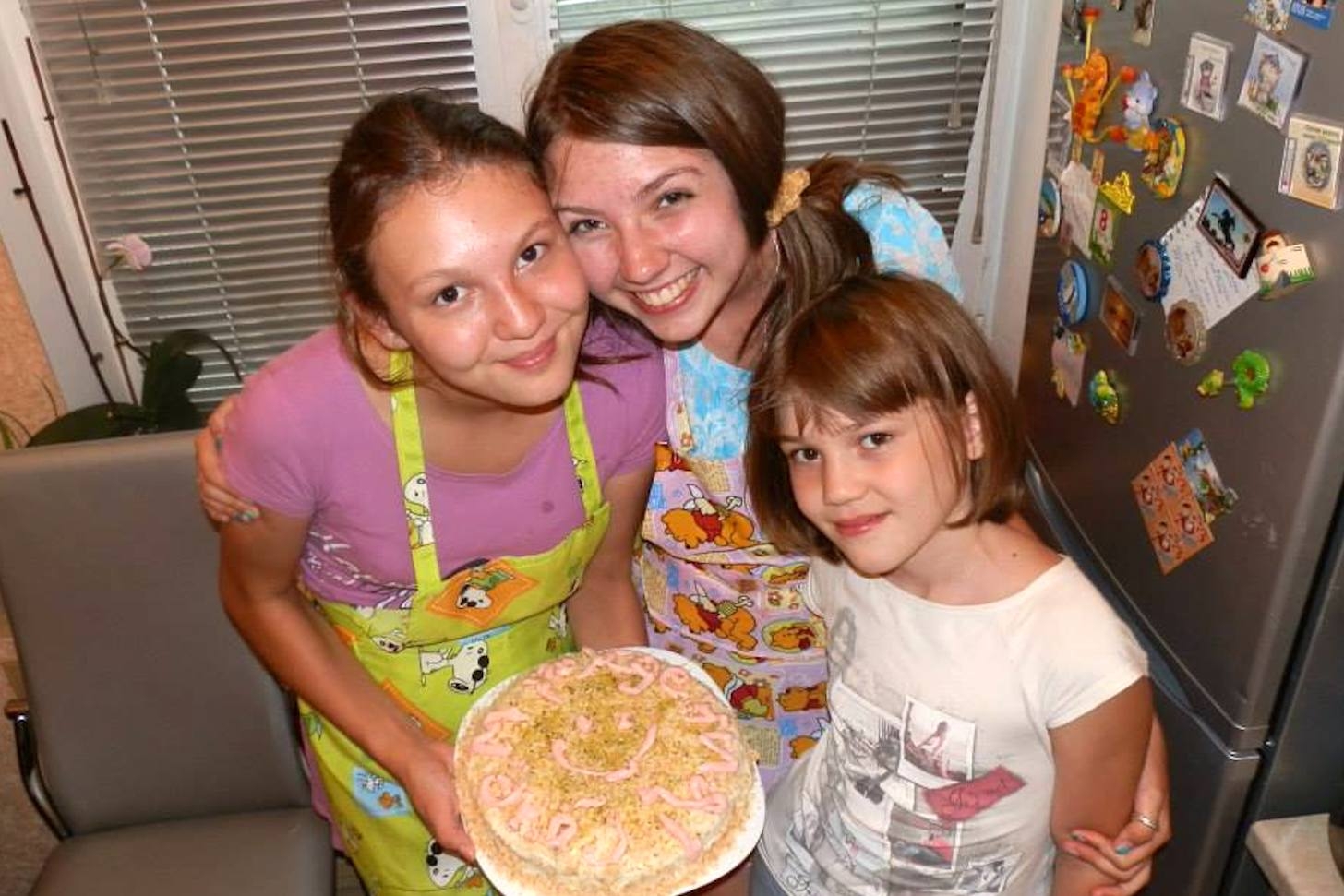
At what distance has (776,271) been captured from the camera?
4.43 ft

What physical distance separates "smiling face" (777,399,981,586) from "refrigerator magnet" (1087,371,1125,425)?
0.49m

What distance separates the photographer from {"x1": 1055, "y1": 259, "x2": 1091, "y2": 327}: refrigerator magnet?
162 cm

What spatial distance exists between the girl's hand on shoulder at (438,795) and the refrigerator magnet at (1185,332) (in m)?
Result: 0.98

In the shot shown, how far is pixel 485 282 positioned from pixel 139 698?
1.00 metres

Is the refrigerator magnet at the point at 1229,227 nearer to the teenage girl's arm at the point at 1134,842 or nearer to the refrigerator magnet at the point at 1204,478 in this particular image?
the refrigerator magnet at the point at 1204,478

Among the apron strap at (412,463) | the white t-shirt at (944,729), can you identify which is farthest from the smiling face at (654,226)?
the white t-shirt at (944,729)

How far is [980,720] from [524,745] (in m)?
0.48

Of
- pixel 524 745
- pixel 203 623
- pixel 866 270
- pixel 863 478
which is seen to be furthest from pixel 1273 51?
pixel 203 623

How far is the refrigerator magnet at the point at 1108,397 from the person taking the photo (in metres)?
1.55

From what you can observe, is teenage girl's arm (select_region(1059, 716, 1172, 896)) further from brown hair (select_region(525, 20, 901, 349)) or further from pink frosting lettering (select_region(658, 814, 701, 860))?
brown hair (select_region(525, 20, 901, 349))

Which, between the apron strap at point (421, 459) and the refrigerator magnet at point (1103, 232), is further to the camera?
the refrigerator magnet at point (1103, 232)

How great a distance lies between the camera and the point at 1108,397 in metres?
1.57

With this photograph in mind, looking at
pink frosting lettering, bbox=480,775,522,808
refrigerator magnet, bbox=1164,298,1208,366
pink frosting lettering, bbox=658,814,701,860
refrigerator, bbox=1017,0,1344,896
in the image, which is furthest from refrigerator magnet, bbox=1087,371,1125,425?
pink frosting lettering, bbox=480,775,522,808

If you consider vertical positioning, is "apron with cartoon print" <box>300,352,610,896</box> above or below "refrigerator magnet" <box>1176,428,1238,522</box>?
below
